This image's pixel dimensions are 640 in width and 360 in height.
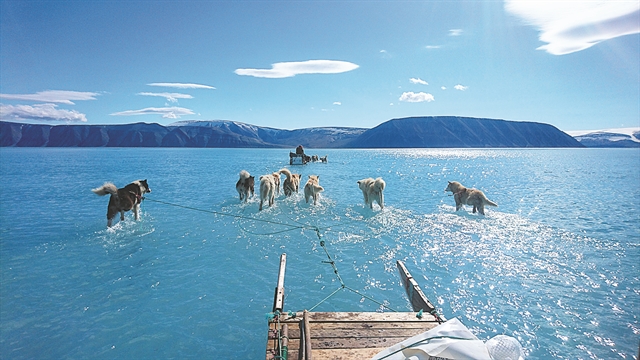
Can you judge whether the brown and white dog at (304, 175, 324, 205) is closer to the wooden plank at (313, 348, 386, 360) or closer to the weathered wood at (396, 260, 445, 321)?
the weathered wood at (396, 260, 445, 321)

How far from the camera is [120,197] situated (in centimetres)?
1457

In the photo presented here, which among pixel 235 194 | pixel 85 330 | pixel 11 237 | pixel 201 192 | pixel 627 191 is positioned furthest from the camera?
pixel 627 191

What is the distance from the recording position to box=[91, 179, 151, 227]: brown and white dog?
13.8 metres

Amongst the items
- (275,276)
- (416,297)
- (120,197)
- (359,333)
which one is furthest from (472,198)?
(120,197)

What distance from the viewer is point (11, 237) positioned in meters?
13.4

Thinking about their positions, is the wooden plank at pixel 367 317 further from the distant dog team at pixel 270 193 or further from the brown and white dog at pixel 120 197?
the brown and white dog at pixel 120 197

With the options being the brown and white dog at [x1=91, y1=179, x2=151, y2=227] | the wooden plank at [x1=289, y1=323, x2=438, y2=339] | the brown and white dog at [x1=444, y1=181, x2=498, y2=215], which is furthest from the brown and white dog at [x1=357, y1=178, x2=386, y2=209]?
the brown and white dog at [x1=91, y1=179, x2=151, y2=227]

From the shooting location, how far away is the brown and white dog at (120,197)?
13.8 m

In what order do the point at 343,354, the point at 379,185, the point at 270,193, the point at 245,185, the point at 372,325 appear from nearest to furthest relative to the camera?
the point at 343,354, the point at 372,325, the point at 379,185, the point at 270,193, the point at 245,185

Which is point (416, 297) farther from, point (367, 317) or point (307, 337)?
point (307, 337)

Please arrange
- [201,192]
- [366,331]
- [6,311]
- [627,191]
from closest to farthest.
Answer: [366,331]
[6,311]
[201,192]
[627,191]

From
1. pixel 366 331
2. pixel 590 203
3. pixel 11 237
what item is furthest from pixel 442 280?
pixel 590 203

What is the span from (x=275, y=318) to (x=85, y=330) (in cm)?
479

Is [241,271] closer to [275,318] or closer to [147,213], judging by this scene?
[275,318]
